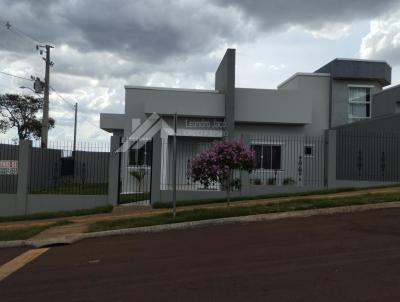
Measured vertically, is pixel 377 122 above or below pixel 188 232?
above

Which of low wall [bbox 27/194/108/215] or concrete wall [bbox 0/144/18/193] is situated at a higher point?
concrete wall [bbox 0/144/18/193]

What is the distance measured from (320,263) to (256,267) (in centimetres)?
97

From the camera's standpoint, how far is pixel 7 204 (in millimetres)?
18281

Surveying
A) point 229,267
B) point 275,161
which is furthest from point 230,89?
point 229,267

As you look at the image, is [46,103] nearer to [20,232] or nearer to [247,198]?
[247,198]

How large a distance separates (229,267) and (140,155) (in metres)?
16.0

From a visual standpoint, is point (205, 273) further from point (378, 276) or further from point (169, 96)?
point (169, 96)

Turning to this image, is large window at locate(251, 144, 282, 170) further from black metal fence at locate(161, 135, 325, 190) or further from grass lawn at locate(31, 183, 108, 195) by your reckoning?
grass lawn at locate(31, 183, 108, 195)

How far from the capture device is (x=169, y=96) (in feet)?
85.4

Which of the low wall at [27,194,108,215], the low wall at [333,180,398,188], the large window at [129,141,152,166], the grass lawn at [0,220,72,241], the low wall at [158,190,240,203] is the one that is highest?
the large window at [129,141,152,166]

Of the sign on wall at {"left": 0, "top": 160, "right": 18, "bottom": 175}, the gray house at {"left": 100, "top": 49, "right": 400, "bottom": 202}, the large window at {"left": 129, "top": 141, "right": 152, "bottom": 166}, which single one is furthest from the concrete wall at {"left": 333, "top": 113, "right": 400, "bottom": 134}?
the sign on wall at {"left": 0, "top": 160, "right": 18, "bottom": 175}

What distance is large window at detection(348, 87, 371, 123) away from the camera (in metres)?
30.4

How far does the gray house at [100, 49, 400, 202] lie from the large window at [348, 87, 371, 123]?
6 cm

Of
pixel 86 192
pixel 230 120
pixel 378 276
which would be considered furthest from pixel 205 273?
pixel 230 120
